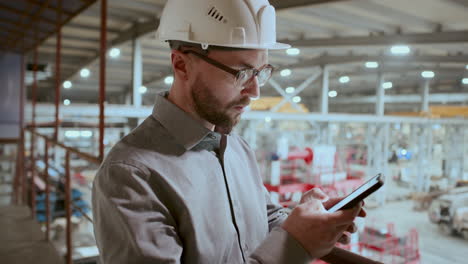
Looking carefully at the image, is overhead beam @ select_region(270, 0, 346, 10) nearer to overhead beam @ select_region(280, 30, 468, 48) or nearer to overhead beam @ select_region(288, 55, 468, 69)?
overhead beam @ select_region(280, 30, 468, 48)

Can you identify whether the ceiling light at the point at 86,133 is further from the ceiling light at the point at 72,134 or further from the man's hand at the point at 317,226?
the man's hand at the point at 317,226

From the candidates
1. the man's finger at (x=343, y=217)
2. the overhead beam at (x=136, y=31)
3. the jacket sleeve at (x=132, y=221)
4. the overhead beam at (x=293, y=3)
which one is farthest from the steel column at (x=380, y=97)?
the jacket sleeve at (x=132, y=221)

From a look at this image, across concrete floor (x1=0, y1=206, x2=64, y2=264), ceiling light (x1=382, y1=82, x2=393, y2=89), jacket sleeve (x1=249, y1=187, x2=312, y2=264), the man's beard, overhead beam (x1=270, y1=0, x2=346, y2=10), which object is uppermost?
overhead beam (x1=270, y1=0, x2=346, y2=10)

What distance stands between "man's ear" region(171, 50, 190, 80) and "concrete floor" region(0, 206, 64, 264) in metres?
3.11

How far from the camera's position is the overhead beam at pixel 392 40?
14.2 feet

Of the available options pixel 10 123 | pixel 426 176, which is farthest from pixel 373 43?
pixel 426 176

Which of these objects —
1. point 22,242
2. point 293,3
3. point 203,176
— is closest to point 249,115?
point 293,3

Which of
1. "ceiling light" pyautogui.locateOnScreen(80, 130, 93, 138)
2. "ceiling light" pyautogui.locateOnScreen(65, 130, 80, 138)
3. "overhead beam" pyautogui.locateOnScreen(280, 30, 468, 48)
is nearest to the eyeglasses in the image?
"overhead beam" pyautogui.locateOnScreen(280, 30, 468, 48)

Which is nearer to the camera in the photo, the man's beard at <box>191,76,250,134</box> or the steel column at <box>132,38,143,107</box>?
the man's beard at <box>191,76,250,134</box>

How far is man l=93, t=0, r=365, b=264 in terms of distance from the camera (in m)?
0.91

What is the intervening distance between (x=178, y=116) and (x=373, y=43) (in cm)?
530

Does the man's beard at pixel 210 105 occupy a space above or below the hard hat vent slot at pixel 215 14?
below

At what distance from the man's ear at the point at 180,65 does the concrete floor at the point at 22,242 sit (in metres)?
3.11

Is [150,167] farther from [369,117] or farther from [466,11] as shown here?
[369,117]
